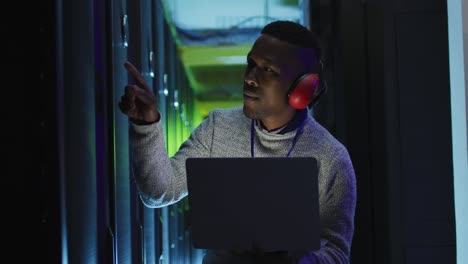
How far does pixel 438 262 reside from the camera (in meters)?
2.29

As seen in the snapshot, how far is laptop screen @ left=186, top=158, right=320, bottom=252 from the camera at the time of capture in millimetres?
1711

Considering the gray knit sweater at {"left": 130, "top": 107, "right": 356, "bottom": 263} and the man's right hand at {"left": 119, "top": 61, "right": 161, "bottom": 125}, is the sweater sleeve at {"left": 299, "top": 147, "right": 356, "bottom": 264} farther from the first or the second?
the man's right hand at {"left": 119, "top": 61, "right": 161, "bottom": 125}

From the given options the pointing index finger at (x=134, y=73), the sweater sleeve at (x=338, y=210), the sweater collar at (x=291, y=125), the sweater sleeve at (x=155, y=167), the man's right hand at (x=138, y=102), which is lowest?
the sweater sleeve at (x=338, y=210)

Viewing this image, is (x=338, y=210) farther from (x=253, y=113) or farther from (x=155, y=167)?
(x=155, y=167)

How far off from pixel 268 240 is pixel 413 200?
29.8 inches

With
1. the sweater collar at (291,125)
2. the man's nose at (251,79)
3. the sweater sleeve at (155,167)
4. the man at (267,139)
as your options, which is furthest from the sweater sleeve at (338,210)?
the sweater sleeve at (155,167)

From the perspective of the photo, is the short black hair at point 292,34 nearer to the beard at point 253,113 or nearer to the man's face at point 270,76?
the man's face at point 270,76

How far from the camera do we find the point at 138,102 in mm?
1842

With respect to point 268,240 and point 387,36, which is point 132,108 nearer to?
point 268,240

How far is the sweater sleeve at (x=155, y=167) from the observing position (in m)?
1.86

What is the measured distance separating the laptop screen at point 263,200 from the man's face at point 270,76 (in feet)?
0.99

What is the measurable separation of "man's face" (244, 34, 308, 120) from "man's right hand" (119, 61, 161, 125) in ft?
0.98

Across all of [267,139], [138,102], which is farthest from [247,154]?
[138,102]

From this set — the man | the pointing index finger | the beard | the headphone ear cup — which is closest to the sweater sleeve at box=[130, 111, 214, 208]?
the man
